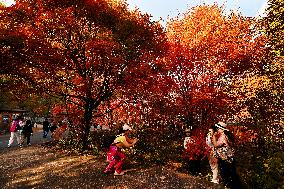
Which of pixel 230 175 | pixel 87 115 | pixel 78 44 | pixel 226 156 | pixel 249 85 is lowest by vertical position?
pixel 230 175

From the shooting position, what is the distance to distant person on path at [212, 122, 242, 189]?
9.46 m

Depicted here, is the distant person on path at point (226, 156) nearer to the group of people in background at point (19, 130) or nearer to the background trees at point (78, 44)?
the background trees at point (78, 44)

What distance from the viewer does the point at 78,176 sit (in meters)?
11.0

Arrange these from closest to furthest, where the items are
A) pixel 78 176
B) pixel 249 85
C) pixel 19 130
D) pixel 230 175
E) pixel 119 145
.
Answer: pixel 230 175
pixel 119 145
pixel 78 176
pixel 249 85
pixel 19 130

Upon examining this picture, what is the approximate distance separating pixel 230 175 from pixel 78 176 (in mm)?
5393

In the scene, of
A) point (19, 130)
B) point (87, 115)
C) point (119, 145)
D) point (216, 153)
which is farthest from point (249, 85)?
point (19, 130)

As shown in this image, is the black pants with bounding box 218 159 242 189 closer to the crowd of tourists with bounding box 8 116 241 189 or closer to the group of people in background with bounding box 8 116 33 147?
the crowd of tourists with bounding box 8 116 241 189

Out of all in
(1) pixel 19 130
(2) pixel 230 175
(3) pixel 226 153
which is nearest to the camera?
(3) pixel 226 153

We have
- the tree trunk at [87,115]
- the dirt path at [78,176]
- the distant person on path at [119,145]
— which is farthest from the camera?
the tree trunk at [87,115]

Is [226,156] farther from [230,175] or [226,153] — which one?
[230,175]

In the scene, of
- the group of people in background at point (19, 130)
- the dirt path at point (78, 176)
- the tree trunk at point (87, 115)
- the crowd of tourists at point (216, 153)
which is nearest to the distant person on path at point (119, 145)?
the crowd of tourists at point (216, 153)

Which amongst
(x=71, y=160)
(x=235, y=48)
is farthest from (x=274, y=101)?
(x=71, y=160)

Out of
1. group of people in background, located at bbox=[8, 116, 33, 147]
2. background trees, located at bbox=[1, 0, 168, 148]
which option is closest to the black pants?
background trees, located at bbox=[1, 0, 168, 148]

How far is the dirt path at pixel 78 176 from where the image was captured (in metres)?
9.77
